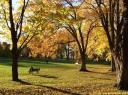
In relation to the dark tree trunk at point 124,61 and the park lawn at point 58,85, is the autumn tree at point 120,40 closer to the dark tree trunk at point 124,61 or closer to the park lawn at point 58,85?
the dark tree trunk at point 124,61

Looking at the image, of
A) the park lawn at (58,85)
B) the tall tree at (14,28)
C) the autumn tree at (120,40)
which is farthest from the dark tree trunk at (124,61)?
the tall tree at (14,28)

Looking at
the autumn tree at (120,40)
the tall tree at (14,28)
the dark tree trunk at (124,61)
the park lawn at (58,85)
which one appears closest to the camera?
the park lawn at (58,85)

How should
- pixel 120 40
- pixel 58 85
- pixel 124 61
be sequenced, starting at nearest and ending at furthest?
pixel 124 61, pixel 120 40, pixel 58 85

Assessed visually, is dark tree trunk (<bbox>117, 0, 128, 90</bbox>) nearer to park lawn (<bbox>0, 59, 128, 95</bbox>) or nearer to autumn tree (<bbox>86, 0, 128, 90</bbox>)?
autumn tree (<bbox>86, 0, 128, 90</bbox>)

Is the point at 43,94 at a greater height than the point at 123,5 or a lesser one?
lesser

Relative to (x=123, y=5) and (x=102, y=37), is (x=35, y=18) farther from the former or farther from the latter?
(x=102, y=37)

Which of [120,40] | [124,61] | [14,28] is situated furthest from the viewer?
[14,28]

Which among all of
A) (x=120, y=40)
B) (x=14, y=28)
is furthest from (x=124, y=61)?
(x=14, y=28)

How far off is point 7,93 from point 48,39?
3406 cm

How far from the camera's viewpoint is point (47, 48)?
185ft

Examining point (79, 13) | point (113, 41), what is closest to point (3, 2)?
point (113, 41)

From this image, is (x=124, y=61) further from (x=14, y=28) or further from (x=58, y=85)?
(x=14, y=28)

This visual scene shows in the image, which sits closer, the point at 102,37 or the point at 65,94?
the point at 65,94

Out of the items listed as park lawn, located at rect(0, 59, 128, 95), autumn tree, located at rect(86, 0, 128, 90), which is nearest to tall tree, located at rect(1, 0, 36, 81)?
park lawn, located at rect(0, 59, 128, 95)
